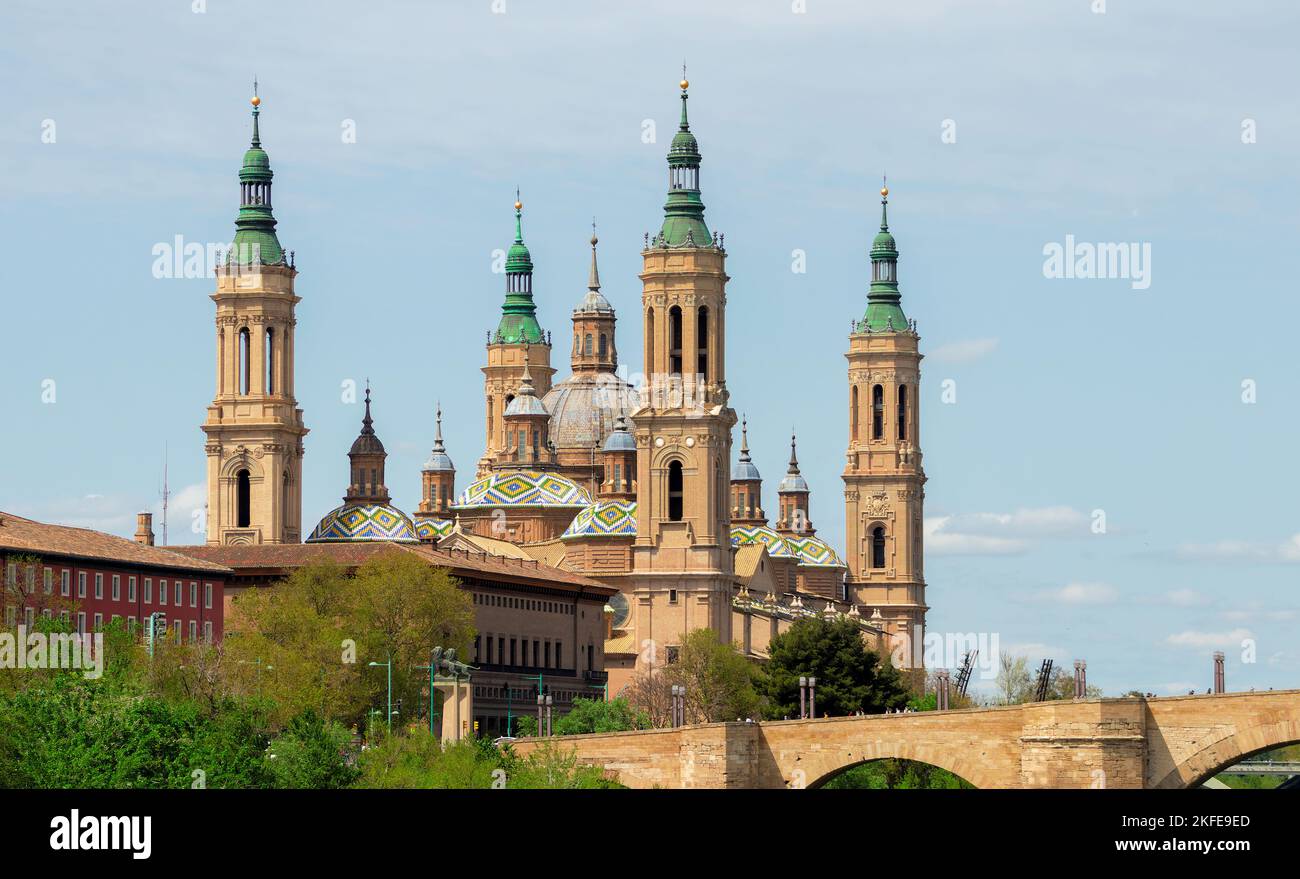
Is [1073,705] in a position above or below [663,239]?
below

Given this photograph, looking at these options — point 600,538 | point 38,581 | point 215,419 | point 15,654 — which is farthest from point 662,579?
point 15,654

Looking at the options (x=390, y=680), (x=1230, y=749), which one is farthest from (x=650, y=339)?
(x=1230, y=749)

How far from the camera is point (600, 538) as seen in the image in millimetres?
189125

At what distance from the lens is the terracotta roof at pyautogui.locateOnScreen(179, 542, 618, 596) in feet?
527

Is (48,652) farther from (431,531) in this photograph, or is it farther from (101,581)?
(431,531)

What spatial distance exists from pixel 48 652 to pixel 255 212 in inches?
2725

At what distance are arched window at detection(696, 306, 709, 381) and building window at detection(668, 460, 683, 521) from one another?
16.4 feet

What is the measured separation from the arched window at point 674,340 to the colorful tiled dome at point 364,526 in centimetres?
1672

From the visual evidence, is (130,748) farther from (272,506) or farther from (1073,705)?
(272,506)

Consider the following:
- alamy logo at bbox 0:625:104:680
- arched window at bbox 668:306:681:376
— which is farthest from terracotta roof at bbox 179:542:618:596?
alamy logo at bbox 0:625:104:680
